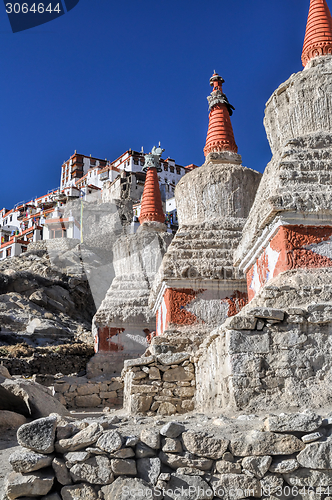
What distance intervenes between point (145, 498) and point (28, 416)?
3836mm

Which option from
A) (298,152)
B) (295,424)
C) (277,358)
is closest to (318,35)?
(298,152)

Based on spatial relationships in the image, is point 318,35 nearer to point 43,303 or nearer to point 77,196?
point 43,303

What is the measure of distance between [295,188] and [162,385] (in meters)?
3.49

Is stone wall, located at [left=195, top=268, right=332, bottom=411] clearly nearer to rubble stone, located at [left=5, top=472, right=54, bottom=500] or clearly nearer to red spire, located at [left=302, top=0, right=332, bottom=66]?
rubble stone, located at [left=5, top=472, right=54, bottom=500]

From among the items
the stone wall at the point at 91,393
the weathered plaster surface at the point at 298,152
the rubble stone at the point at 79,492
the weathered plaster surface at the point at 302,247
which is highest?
the weathered plaster surface at the point at 298,152

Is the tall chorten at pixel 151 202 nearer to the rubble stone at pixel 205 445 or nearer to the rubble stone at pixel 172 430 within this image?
the rubble stone at pixel 172 430

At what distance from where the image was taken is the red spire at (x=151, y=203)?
16.5 m

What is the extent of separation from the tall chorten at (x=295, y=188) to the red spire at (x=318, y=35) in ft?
0.73

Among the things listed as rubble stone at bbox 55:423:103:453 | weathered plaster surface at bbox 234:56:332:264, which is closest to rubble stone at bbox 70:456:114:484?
rubble stone at bbox 55:423:103:453

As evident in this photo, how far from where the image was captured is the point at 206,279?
29.1 feet

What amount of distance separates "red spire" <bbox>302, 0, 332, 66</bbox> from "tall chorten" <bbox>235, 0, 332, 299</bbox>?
224mm

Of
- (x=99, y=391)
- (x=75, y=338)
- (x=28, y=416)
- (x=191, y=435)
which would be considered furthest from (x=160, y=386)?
(x=75, y=338)

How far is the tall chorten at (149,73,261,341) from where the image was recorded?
8.77m

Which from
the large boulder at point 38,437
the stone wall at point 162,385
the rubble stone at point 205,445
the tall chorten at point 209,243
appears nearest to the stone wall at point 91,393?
the tall chorten at point 209,243
